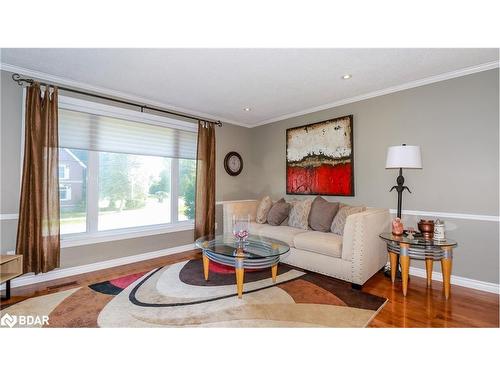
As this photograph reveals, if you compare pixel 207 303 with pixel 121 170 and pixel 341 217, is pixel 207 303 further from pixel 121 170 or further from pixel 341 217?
pixel 121 170

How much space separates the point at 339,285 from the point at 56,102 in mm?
3819

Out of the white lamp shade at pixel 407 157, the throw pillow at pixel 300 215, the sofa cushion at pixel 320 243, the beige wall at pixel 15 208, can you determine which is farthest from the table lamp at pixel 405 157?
the beige wall at pixel 15 208

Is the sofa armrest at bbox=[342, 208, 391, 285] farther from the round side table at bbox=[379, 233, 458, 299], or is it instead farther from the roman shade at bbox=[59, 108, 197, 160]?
the roman shade at bbox=[59, 108, 197, 160]

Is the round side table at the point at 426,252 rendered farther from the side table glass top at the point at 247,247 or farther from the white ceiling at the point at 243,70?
the white ceiling at the point at 243,70

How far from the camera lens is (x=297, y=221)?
11.4 feet

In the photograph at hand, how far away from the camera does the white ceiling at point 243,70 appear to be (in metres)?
2.21

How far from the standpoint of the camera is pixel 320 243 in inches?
107

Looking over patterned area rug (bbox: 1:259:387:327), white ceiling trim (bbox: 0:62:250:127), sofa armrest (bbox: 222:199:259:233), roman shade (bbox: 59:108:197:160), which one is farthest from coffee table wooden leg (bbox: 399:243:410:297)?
white ceiling trim (bbox: 0:62:250:127)

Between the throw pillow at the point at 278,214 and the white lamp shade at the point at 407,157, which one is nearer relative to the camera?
the white lamp shade at the point at 407,157

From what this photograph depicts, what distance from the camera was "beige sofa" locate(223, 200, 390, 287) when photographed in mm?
2436

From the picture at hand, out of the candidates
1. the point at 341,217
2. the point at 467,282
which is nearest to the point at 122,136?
the point at 341,217

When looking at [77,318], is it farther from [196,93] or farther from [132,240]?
[196,93]

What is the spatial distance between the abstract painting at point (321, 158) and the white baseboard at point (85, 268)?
2396mm
